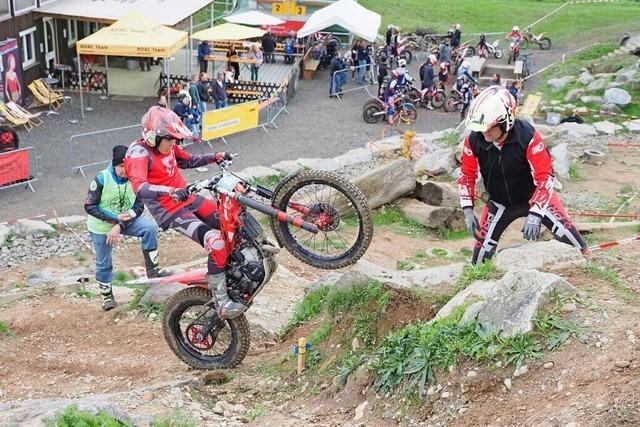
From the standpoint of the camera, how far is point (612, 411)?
524cm

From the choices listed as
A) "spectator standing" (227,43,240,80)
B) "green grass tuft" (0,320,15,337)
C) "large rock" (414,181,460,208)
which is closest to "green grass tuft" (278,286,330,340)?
"green grass tuft" (0,320,15,337)

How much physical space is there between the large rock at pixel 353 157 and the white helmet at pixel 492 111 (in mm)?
12520

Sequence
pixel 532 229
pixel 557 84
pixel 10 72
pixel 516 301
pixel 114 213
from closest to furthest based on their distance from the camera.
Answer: pixel 516 301, pixel 532 229, pixel 114 213, pixel 10 72, pixel 557 84

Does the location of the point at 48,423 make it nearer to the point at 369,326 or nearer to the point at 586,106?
the point at 369,326

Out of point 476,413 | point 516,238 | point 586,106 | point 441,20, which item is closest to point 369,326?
point 476,413

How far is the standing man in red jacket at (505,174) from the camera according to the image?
813cm

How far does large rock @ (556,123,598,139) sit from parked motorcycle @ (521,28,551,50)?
13636 mm

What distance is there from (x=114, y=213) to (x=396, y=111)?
16.3 meters

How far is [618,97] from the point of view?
2612cm

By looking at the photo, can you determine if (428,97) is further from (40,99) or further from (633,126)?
(40,99)

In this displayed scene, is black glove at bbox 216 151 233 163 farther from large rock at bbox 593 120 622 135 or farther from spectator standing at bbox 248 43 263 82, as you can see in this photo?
spectator standing at bbox 248 43 263 82

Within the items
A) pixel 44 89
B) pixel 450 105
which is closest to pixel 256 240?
pixel 44 89

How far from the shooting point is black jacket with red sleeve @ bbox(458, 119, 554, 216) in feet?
27.1

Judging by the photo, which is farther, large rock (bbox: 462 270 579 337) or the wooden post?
the wooden post
